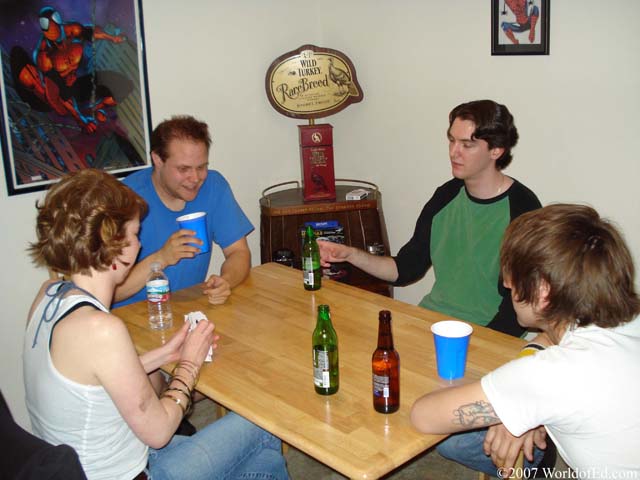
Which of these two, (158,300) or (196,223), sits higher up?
(196,223)

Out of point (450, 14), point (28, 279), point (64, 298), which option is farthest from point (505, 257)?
point (28, 279)

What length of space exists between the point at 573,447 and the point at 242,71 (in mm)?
2756

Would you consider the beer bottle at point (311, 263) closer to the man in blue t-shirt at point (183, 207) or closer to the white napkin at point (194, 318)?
the man in blue t-shirt at point (183, 207)

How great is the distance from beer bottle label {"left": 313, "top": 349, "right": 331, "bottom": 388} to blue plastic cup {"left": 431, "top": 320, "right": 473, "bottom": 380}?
0.98 feet

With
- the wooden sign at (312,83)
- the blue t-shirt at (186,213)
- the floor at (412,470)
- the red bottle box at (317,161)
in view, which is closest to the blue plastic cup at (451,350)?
the floor at (412,470)

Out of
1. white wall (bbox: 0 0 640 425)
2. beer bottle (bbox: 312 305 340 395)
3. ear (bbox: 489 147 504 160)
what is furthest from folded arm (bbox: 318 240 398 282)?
white wall (bbox: 0 0 640 425)

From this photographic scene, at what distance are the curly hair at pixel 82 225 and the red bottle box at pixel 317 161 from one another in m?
1.93

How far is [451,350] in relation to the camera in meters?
1.63

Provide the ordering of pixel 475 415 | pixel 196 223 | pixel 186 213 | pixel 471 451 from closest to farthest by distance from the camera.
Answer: pixel 475 415
pixel 471 451
pixel 196 223
pixel 186 213

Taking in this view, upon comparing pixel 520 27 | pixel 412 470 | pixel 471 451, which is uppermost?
pixel 520 27

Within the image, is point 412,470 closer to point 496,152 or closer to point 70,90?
point 496,152

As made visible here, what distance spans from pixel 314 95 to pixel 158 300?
1.80m

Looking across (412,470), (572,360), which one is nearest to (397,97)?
(412,470)

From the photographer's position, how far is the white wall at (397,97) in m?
2.70
